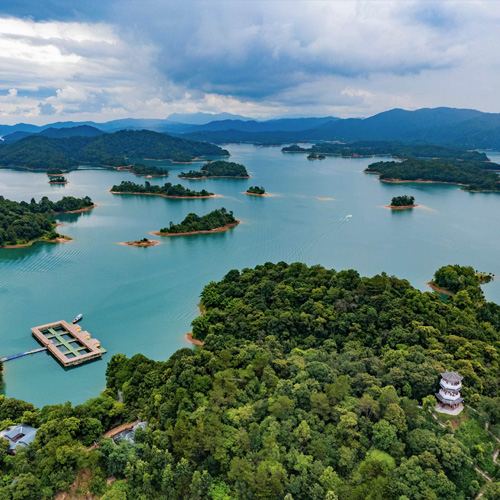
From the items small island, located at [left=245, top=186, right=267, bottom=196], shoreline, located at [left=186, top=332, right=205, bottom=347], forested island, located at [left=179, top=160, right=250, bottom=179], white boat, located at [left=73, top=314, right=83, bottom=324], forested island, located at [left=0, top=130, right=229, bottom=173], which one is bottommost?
shoreline, located at [left=186, top=332, right=205, bottom=347]

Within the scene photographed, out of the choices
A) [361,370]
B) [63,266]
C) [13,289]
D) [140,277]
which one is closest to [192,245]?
[140,277]

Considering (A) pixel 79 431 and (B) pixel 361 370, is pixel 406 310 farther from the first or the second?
(A) pixel 79 431

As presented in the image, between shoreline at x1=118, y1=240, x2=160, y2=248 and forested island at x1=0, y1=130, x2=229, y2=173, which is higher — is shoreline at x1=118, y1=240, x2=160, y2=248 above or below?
below

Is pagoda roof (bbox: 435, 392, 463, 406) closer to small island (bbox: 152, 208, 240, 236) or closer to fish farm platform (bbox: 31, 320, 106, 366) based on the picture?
fish farm platform (bbox: 31, 320, 106, 366)

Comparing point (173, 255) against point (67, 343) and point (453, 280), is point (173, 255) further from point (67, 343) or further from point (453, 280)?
point (453, 280)

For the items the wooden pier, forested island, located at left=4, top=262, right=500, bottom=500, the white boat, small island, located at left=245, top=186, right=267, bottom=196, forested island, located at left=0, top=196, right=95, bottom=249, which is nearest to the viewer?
forested island, located at left=4, top=262, right=500, bottom=500

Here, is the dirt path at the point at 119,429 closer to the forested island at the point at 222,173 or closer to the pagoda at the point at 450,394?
the pagoda at the point at 450,394

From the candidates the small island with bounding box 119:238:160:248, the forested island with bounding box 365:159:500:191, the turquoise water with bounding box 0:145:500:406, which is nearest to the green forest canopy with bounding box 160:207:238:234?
the turquoise water with bounding box 0:145:500:406
